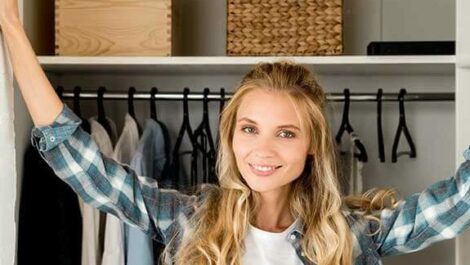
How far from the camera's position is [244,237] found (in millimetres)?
1484

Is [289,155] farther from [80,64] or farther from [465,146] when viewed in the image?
[80,64]

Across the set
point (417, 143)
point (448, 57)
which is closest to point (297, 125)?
point (448, 57)

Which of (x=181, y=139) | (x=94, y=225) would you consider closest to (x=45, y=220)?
Answer: (x=94, y=225)

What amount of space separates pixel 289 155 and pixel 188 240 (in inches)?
10.4

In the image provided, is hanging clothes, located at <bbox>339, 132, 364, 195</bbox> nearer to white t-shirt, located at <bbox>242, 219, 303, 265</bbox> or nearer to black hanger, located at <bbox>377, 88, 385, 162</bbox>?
black hanger, located at <bbox>377, 88, 385, 162</bbox>

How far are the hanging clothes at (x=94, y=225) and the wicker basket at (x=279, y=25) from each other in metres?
0.38

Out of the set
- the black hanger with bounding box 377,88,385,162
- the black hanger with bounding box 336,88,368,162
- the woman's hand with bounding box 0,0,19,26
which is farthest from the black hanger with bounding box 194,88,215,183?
the woman's hand with bounding box 0,0,19,26

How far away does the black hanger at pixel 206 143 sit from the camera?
1.99 m

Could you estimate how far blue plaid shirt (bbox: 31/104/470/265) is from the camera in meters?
1.39

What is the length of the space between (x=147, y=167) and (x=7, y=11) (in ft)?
2.36

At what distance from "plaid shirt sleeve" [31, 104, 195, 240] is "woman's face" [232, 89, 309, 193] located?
0.18m

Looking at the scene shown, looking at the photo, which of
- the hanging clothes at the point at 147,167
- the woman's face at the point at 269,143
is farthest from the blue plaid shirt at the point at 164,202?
the hanging clothes at the point at 147,167

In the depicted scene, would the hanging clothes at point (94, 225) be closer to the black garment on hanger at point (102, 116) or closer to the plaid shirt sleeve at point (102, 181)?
the black garment on hanger at point (102, 116)

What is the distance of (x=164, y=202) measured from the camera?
1.51m
